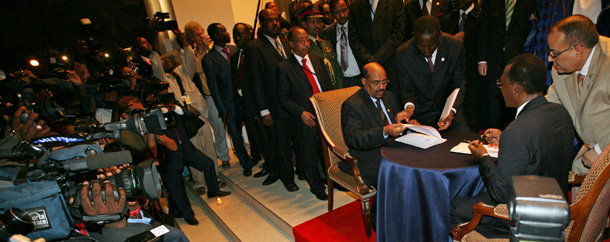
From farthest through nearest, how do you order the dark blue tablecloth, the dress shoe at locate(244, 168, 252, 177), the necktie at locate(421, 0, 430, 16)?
the dress shoe at locate(244, 168, 252, 177), the necktie at locate(421, 0, 430, 16), the dark blue tablecloth

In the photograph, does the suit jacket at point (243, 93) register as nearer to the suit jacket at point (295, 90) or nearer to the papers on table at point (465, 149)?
the suit jacket at point (295, 90)

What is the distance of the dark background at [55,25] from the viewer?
195 inches

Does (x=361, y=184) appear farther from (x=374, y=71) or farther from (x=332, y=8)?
(x=332, y=8)

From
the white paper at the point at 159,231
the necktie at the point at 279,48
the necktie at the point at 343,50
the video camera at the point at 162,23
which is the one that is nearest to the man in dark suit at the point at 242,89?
the necktie at the point at 279,48

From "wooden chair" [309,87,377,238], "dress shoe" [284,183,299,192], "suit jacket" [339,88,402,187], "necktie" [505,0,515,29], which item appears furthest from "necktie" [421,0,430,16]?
"dress shoe" [284,183,299,192]

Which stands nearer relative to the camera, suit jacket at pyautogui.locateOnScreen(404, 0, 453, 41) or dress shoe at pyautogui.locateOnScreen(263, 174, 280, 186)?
suit jacket at pyautogui.locateOnScreen(404, 0, 453, 41)

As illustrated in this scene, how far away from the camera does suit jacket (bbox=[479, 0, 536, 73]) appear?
3159 mm

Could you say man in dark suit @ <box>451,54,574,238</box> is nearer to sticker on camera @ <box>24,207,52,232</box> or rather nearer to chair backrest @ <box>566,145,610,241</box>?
chair backrest @ <box>566,145,610,241</box>

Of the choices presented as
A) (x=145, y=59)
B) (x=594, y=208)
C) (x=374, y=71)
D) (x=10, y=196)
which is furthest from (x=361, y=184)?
(x=145, y=59)

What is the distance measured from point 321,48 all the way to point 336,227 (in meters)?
1.91

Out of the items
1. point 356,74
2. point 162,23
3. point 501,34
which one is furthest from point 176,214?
point 501,34

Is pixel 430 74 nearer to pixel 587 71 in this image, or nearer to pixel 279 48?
pixel 587 71

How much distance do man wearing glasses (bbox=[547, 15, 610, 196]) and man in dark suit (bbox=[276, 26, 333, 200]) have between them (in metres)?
1.88

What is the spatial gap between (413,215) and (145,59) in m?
3.13
